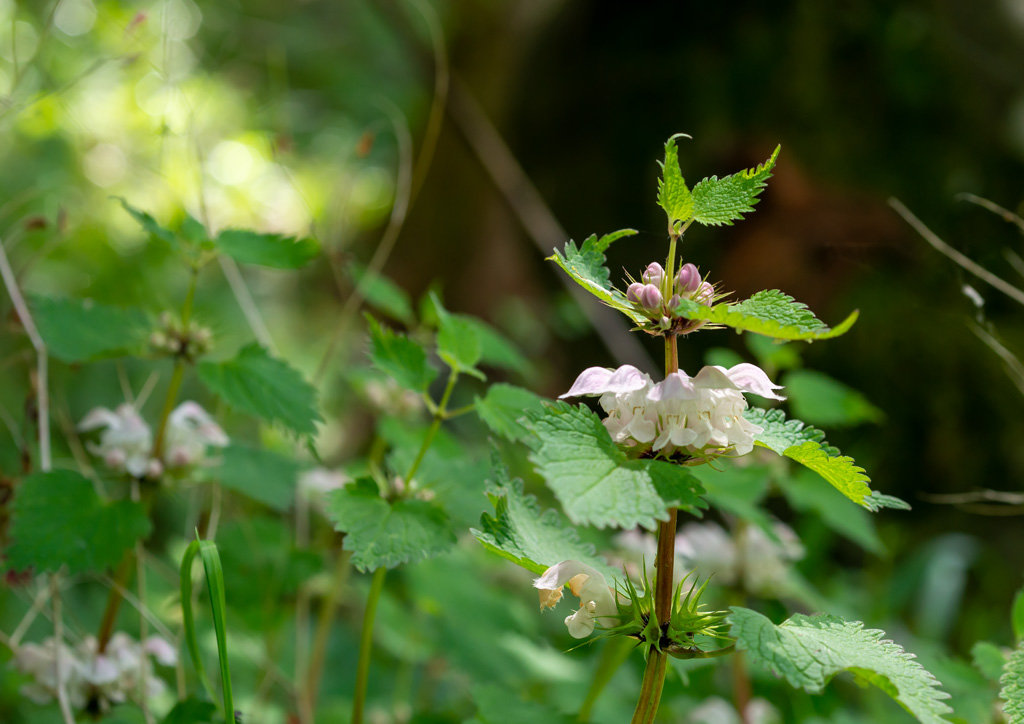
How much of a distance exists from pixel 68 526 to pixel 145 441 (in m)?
0.15

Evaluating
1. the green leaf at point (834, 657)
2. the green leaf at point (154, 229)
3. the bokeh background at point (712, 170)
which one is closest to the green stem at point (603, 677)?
the green leaf at point (834, 657)

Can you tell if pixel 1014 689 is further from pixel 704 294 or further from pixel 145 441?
pixel 145 441

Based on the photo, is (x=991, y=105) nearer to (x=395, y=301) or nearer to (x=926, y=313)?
(x=926, y=313)

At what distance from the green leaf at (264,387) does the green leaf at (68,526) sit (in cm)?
18

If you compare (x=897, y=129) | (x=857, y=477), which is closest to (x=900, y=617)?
(x=897, y=129)

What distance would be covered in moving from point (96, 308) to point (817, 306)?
6.38 ft

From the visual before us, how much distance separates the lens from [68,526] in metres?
A: 0.79

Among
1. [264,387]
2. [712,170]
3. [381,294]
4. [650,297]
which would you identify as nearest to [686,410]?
[650,297]

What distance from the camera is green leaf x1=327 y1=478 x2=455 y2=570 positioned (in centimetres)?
65

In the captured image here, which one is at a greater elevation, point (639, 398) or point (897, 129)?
point (639, 398)

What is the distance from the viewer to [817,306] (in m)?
2.21

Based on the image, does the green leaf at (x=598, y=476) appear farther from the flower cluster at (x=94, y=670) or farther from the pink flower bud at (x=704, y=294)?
the flower cluster at (x=94, y=670)

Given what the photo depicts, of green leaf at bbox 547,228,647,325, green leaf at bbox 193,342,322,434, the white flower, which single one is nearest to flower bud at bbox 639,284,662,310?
green leaf at bbox 547,228,647,325

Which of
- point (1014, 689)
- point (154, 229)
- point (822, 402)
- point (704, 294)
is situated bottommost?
point (822, 402)
